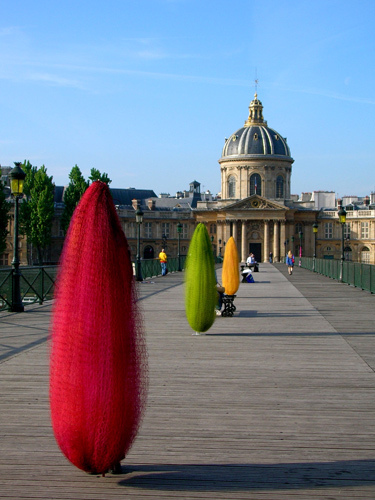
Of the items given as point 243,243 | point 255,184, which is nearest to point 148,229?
point 243,243

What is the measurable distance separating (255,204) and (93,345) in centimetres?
10128

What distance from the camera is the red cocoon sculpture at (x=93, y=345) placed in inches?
204

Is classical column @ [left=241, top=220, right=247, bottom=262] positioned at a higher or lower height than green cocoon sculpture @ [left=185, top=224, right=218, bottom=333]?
higher

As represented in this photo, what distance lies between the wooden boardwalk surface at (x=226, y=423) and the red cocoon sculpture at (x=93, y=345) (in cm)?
44

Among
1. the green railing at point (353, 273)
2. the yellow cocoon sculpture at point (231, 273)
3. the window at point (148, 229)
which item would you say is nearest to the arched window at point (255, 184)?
the window at point (148, 229)

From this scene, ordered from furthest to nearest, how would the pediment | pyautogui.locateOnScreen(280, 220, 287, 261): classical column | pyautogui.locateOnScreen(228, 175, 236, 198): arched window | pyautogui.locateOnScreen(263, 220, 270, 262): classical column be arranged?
pyautogui.locateOnScreen(228, 175, 236, 198): arched window < pyautogui.locateOnScreen(263, 220, 270, 262): classical column < the pediment < pyautogui.locateOnScreen(280, 220, 287, 261): classical column

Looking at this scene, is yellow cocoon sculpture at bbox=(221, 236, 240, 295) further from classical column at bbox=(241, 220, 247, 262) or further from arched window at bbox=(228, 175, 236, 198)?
arched window at bbox=(228, 175, 236, 198)

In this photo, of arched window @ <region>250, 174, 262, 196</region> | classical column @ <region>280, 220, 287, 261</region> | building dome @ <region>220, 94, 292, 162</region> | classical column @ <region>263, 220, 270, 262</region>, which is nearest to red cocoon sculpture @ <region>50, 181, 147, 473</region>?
classical column @ <region>280, 220, 287, 261</region>

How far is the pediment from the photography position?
105 metres

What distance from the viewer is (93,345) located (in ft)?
17.1

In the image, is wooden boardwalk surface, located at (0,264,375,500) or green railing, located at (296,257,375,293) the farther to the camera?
green railing, located at (296,257,375,293)

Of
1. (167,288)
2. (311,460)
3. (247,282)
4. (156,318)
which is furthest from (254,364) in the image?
(247,282)

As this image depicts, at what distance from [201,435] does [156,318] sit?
34.4ft

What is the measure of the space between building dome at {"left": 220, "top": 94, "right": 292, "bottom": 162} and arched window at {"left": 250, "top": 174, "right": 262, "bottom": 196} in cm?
320
